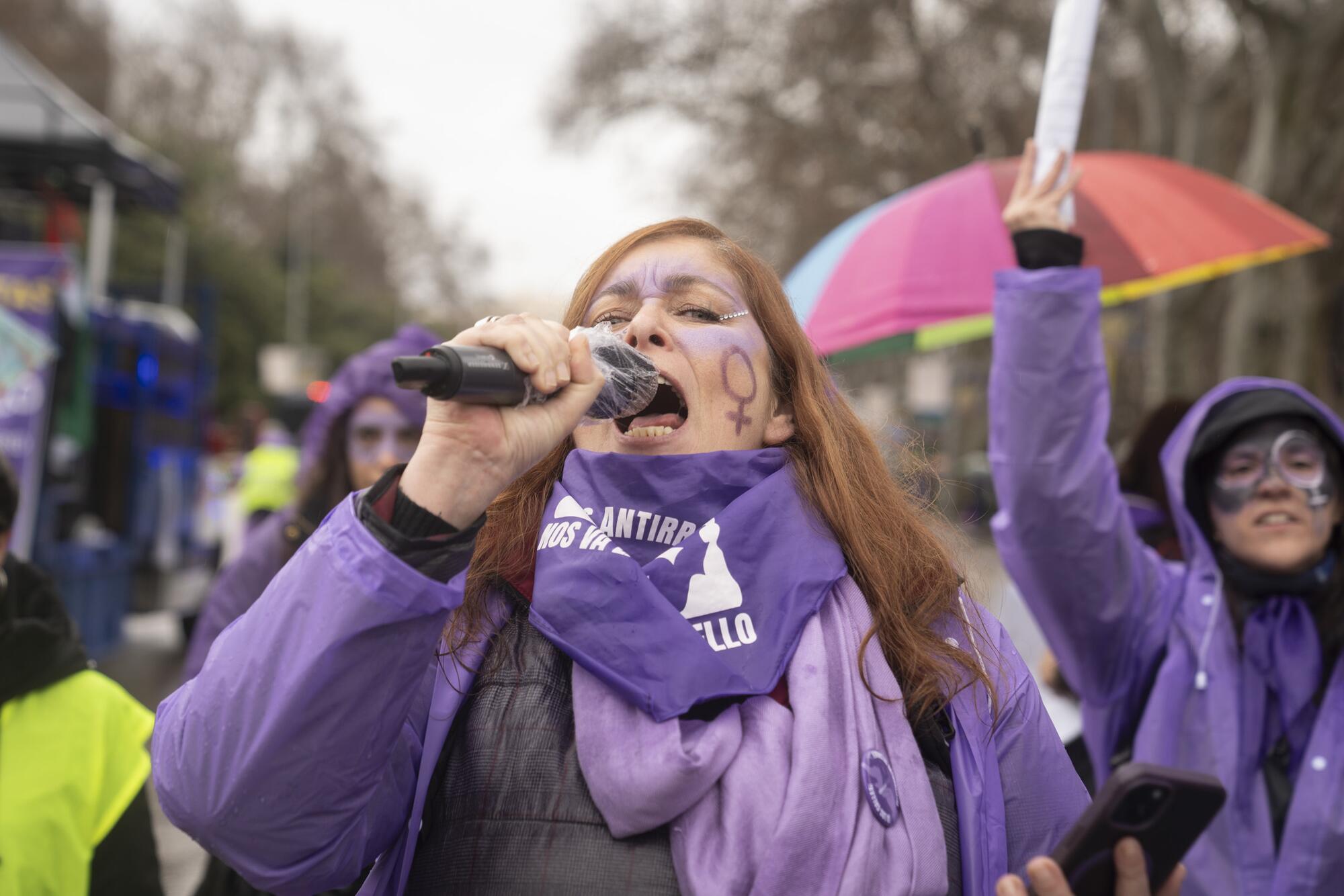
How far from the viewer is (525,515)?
1.84m

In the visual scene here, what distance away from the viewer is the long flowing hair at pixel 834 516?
162 centimetres

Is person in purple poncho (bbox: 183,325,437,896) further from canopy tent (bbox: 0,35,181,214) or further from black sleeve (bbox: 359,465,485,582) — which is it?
canopy tent (bbox: 0,35,181,214)

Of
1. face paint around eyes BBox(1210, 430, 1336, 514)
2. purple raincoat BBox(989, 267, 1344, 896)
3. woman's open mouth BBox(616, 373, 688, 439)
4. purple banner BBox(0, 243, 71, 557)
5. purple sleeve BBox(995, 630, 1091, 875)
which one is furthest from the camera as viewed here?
purple banner BBox(0, 243, 71, 557)

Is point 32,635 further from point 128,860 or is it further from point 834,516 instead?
point 834,516

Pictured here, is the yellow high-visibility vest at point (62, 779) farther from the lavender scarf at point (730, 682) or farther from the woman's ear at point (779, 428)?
the woman's ear at point (779, 428)

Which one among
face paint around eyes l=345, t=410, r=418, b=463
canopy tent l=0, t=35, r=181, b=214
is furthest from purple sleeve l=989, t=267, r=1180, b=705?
canopy tent l=0, t=35, r=181, b=214

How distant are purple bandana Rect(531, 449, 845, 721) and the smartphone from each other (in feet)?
1.35

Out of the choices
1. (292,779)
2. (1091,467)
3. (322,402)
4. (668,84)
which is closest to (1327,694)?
(1091,467)

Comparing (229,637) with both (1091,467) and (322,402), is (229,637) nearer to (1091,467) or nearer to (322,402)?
(1091,467)

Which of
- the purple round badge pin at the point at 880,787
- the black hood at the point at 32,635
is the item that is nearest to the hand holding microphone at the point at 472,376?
the purple round badge pin at the point at 880,787

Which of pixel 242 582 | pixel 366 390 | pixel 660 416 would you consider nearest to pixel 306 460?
pixel 366 390

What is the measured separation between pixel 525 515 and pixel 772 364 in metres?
0.49

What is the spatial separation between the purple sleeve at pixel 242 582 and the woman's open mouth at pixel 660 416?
1.84 metres

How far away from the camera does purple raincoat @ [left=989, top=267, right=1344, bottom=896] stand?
2.34 metres
